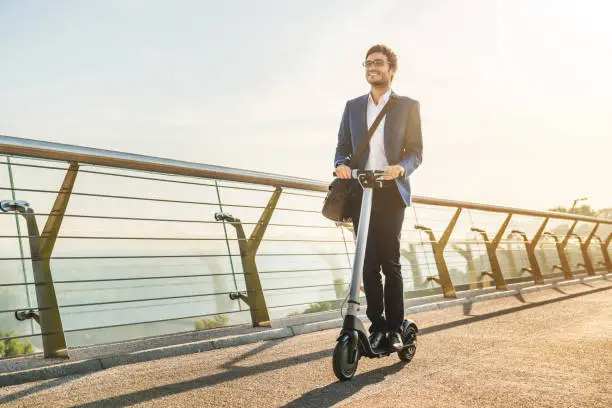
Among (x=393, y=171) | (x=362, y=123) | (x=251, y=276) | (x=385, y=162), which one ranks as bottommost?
(x=251, y=276)

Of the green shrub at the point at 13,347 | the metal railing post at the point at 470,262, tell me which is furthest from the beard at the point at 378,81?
the metal railing post at the point at 470,262

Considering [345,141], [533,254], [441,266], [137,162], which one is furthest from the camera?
[533,254]

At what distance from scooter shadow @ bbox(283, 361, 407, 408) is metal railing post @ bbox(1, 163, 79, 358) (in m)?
1.41

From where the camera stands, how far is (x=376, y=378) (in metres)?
2.55

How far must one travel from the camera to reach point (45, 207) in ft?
10.3

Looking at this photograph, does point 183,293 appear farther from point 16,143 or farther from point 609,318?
point 609,318

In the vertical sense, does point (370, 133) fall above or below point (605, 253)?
above

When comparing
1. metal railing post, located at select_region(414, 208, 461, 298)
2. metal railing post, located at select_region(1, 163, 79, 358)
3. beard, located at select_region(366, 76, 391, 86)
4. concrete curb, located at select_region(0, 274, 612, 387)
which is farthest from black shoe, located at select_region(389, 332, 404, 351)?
metal railing post, located at select_region(414, 208, 461, 298)

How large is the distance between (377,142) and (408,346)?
1.09 m

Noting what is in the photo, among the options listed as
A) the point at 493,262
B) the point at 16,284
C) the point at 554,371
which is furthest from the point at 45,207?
→ the point at 493,262

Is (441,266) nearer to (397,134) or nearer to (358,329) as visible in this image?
(397,134)

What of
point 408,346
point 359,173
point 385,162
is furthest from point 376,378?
point 385,162

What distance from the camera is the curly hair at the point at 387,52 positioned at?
306cm

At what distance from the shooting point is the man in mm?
3037
